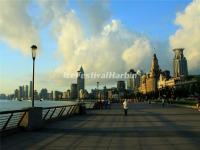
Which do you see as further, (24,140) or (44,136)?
(44,136)

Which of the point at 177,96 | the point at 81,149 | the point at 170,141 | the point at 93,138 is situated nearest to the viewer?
the point at 81,149

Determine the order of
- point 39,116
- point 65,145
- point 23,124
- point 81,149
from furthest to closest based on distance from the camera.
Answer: point 39,116
point 23,124
point 65,145
point 81,149

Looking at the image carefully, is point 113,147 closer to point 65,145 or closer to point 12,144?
point 65,145

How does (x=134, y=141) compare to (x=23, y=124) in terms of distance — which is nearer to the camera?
(x=134, y=141)

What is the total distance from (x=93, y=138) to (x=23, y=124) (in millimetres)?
4541

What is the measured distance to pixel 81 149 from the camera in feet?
41.8

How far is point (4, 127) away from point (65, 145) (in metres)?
3.93

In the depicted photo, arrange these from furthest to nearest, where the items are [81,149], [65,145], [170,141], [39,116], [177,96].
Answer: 1. [177,96]
2. [39,116]
3. [170,141]
4. [65,145]
5. [81,149]

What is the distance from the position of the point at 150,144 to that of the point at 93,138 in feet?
9.39

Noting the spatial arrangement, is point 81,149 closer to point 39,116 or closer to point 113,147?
point 113,147

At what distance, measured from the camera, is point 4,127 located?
1658 centimetres

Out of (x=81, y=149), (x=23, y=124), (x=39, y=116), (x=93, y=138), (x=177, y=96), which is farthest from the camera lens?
(x=177, y=96)

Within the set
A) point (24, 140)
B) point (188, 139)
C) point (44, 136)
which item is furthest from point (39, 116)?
point (188, 139)

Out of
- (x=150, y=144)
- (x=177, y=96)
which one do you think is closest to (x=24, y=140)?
(x=150, y=144)
